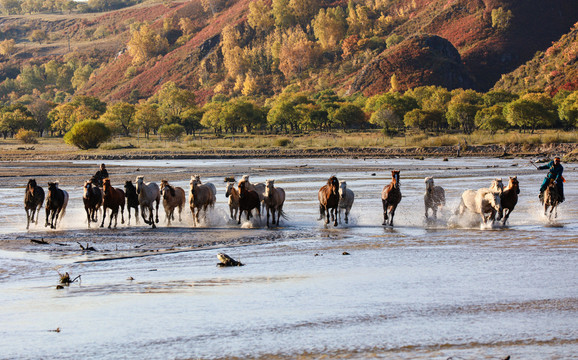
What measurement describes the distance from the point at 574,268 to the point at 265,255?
288 inches

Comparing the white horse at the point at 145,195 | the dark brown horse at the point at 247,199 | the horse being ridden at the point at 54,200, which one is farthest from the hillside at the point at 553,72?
the horse being ridden at the point at 54,200

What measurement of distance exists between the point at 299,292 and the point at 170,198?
12205 millimetres

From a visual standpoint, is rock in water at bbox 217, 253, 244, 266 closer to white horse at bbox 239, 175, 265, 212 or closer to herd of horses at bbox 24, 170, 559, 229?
herd of horses at bbox 24, 170, 559, 229

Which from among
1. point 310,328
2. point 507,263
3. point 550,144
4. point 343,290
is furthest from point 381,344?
point 550,144

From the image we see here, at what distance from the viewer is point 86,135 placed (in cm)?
9900

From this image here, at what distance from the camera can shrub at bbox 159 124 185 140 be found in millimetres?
124675

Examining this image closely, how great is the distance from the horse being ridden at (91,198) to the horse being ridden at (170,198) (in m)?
2.23

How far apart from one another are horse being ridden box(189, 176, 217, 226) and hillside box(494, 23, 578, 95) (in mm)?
127290

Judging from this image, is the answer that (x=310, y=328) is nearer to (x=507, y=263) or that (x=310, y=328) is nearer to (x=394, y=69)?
(x=507, y=263)

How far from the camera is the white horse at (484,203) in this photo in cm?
2273

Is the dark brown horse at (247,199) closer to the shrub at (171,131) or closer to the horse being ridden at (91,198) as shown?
the horse being ridden at (91,198)

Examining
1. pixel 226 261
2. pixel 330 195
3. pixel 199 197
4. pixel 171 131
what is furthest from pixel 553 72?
pixel 226 261

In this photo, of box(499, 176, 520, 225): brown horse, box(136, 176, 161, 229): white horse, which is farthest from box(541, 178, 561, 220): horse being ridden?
box(136, 176, 161, 229): white horse

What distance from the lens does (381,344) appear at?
→ 10.3 m
